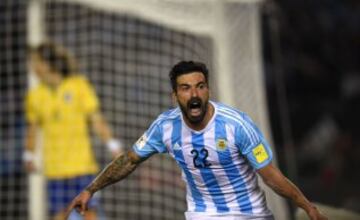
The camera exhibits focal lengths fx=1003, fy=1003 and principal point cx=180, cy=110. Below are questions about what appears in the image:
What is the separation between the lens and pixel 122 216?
10.1m

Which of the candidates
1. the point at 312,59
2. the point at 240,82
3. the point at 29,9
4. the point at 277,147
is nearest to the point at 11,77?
the point at 29,9

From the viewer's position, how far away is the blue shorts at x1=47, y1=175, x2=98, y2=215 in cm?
868

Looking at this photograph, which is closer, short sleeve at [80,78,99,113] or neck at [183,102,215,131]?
neck at [183,102,215,131]

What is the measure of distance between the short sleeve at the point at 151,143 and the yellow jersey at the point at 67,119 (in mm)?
2799

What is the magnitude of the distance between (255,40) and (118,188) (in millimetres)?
2020

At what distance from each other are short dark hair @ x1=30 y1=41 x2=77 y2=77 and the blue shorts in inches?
36.5

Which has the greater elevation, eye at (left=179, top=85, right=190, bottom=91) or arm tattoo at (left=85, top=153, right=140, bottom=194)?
eye at (left=179, top=85, right=190, bottom=91)

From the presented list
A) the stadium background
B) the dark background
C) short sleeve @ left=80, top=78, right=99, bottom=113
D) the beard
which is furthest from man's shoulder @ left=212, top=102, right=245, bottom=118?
the dark background

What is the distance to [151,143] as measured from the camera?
5.74 m

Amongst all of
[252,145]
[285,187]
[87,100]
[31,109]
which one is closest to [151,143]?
[252,145]

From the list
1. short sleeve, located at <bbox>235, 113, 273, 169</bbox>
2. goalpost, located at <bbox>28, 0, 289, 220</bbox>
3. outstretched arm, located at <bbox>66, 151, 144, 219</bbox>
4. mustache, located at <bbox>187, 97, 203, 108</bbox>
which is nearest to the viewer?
mustache, located at <bbox>187, 97, 203, 108</bbox>

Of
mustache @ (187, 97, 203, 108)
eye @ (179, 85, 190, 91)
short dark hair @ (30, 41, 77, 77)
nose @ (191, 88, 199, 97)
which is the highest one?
short dark hair @ (30, 41, 77, 77)

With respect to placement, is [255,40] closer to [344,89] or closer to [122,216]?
[122,216]

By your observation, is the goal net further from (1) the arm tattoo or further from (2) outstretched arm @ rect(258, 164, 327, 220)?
(2) outstretched arm @ rect(258, 164, 327, 220)
